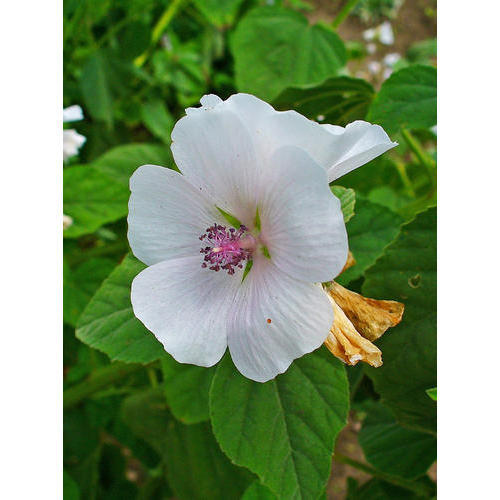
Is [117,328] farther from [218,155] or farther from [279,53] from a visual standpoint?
[279,53]

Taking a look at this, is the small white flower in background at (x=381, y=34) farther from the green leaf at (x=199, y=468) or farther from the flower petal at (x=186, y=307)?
the flower petal at (x=186, y=307)

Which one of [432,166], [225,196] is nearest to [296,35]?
[432,166]

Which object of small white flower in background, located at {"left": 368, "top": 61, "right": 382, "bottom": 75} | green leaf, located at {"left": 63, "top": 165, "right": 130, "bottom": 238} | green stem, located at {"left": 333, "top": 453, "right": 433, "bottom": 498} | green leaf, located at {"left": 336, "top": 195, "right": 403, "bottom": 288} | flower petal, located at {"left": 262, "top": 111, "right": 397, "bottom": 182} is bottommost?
green stem, located at {"left": 333, "top": 453, "right": 433, "bottom": 498}

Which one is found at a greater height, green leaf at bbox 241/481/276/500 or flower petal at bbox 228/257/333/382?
flower petal at bbox 228/257/333/382

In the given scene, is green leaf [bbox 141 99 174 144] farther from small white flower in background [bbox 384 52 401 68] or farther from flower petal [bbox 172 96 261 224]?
flower petal [bbox 172 96 261 224]

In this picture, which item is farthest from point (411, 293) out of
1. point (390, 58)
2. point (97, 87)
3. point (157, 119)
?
point (390, 58)

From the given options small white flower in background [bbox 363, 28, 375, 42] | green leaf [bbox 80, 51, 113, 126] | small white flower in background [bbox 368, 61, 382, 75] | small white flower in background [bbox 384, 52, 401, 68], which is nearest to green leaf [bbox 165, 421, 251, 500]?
green leaf [bbox 80, 51, 113, 126]

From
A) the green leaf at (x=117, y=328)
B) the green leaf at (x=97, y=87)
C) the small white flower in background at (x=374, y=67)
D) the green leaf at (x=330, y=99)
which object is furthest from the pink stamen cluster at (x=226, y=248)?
the small white flower in background at (x=374, y=67)
